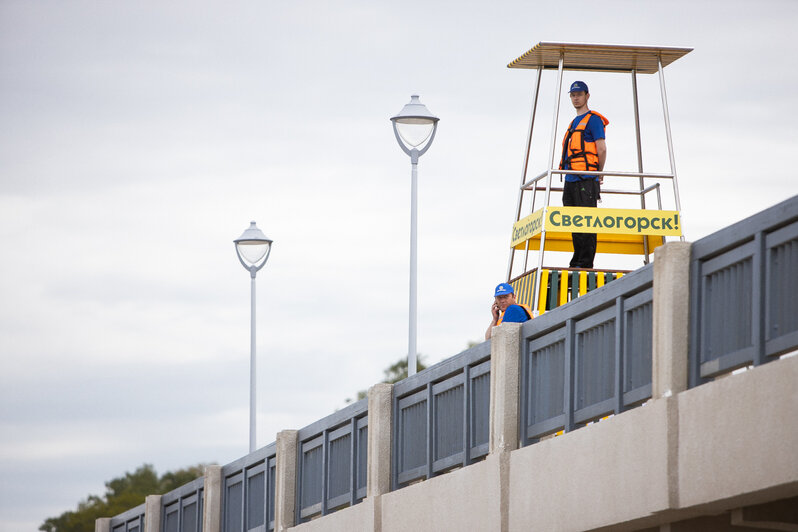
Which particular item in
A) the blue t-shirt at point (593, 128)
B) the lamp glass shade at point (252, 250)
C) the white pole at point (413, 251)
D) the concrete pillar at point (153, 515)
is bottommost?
the concrete pillar at point (153, 515)

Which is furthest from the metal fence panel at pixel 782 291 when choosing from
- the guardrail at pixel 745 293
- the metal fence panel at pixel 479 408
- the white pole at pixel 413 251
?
the white pole at pixel 413 251

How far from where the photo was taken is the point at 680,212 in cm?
1867

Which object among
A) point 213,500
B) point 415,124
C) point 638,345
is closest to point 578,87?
point 415,124

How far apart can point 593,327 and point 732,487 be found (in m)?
2.79

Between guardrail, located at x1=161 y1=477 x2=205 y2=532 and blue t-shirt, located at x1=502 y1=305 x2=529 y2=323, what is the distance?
36.4ft

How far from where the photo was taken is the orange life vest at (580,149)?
1775cm

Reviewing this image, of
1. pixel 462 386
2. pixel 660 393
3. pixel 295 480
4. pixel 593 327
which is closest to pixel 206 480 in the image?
pixel 295 480

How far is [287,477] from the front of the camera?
19891mm

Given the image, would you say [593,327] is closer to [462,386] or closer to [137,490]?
[462,386]

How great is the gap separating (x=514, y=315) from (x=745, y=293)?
4.30 m

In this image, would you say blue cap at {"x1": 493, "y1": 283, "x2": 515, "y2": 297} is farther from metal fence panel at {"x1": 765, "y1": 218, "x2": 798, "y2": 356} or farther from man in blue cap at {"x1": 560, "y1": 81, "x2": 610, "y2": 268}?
metal fence panel at {"x1": 765, "y1": 218, "x2": 798, "y2": 356}

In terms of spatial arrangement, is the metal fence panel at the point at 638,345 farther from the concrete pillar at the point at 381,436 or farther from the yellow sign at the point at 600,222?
the yellow sign at the point at 600,222

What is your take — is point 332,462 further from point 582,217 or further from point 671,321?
point 671,321

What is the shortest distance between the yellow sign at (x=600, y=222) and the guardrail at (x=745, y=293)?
7208 mm
